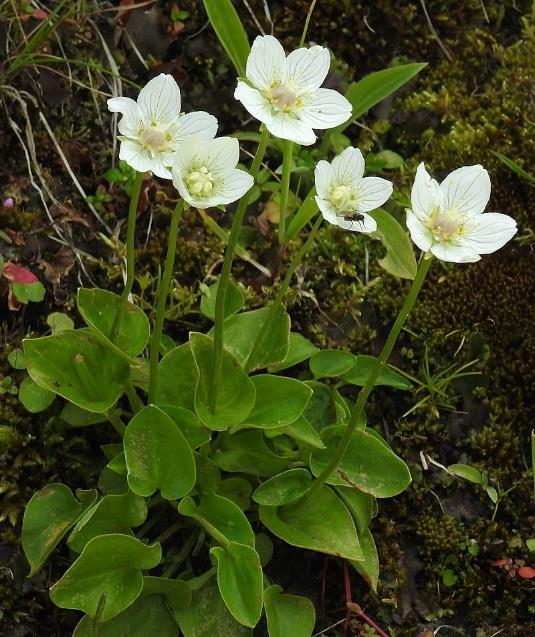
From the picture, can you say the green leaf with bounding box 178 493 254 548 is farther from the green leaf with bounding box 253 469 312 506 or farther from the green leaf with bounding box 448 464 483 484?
the green leaf with bounding box 448 464 483 484

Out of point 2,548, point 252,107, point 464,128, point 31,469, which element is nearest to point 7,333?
point 31,469

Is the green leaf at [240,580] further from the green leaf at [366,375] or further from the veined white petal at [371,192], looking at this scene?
the veined white petal at [371,192]

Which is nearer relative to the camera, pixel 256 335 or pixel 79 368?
pixel 79 368

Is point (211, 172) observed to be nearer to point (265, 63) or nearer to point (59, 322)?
point (265, 63)

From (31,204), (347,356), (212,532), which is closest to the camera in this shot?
(212,532)

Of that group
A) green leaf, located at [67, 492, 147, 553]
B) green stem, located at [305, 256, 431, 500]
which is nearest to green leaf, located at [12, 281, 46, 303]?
green leaf, located at [67, 492, 147, 553]

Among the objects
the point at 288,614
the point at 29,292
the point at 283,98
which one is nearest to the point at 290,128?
the point at 283,98

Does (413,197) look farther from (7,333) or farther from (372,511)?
(7,333)
